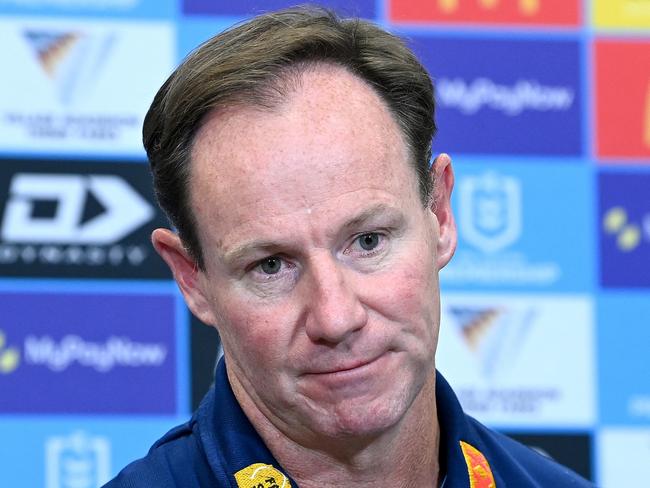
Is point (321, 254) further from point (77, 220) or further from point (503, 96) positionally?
point (503, 96)

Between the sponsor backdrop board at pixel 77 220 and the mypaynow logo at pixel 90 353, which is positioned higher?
the sponsor backdrop board at pixel 77 220

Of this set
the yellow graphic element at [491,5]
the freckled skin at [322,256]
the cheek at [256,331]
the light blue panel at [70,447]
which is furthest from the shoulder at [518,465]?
the yellow graphic element at [491,5]

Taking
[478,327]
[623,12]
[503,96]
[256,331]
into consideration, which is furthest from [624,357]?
[256,331]

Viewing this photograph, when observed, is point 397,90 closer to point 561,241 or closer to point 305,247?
point 305,247

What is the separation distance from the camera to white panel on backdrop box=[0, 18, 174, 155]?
3242 mm

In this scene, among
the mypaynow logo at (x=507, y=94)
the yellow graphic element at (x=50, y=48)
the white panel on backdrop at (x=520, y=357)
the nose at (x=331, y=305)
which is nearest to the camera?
the nose at (x=331, y=305)

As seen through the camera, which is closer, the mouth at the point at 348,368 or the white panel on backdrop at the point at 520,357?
the mouth at the point at 348,368

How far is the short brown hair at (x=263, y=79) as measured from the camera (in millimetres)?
1767

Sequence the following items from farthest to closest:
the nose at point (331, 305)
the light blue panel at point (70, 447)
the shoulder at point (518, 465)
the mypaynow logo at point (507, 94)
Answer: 1. the mypaynow logo at point (507, 94)
2. the light blue panel at point (70, 447)
3. the shoulder at point (518, 465)
4. the nose at point (331, 305)

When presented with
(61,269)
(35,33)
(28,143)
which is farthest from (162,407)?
(35,33)

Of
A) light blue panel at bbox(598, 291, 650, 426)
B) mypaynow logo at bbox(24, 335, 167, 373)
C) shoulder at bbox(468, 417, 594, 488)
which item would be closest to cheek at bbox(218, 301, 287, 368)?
shoulder at bbox(468, 417, 594, 488)

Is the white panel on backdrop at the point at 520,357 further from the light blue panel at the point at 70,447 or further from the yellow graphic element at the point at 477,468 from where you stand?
the yellow graphic element at the point at 477,468

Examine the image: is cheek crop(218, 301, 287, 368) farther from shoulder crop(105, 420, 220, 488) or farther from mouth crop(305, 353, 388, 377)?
shoulder crop(105, 420, 220, 488)

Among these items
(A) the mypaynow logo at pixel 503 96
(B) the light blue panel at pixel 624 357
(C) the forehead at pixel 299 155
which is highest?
(A) the mypaynow logo at pixel 503 96
